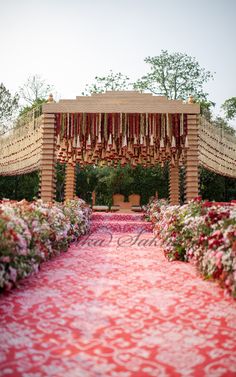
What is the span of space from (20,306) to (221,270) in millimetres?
2472

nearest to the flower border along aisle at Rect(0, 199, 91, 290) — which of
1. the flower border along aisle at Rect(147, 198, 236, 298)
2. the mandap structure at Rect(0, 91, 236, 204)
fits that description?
the flower border along aisle at Rect(147, 198, 236, 298)

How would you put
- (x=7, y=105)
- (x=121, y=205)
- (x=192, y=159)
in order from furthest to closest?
1. (x=7, y=105)
2. (x=121, y=205)
3. (x=192, y=159)

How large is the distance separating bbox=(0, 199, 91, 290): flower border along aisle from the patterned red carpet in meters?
0.26

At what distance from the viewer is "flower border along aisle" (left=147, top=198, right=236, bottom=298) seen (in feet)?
12.6

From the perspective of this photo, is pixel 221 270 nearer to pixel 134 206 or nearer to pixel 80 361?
pixel 80 361

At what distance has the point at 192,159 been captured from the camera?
9.68 m

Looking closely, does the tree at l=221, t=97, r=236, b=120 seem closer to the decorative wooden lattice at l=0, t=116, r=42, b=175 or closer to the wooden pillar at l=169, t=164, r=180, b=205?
the wooden pillar at l=169, t=164, r=180, b=205

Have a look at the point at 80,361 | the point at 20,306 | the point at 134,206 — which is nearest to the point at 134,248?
the point at 20,306

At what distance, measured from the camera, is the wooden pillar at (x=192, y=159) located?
9.68 metres

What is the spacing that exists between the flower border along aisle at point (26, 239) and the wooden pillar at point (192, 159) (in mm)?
4308

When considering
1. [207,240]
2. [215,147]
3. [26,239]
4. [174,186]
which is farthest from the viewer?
[174,186]

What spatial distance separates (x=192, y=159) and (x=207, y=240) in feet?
17.5

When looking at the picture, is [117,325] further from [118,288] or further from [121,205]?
[121,205]

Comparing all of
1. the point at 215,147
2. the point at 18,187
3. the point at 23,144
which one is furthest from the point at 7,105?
the point at 215,147
